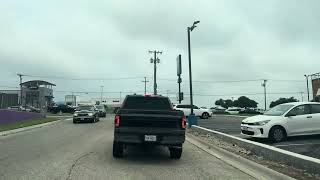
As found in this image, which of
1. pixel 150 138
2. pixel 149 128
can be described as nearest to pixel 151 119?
pixel 149 128

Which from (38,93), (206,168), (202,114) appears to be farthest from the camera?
(38,93)

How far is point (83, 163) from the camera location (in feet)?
41.5

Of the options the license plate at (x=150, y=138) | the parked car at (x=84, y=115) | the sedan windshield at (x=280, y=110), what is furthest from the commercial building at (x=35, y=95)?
the license plate at (x=150, y=138)

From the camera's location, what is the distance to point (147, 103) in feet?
53.4

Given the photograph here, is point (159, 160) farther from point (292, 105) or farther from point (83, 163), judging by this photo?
point (292, 105)

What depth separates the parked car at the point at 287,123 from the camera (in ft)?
58.3

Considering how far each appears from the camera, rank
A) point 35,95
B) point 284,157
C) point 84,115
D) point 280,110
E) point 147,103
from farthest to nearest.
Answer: point 35,95
point 84,115
point 280,110
point 147,103
point 284,157

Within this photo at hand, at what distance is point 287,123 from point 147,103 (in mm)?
5576

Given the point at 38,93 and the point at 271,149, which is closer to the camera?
the point at 271,149

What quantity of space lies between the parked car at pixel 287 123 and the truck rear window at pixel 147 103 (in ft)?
12.9

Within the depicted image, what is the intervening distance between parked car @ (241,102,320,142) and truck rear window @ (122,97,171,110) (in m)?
3.94

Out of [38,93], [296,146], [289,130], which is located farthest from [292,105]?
[38,93]

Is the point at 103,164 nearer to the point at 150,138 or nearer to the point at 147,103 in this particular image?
the point at 150,138

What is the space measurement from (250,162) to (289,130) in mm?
5379
